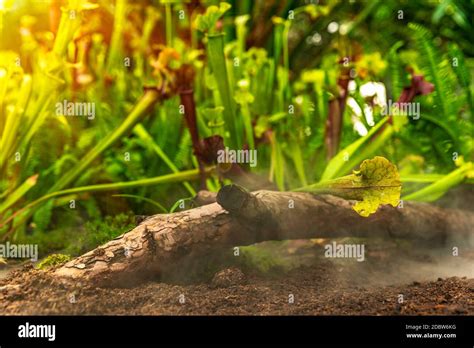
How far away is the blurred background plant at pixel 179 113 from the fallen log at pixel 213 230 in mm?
113

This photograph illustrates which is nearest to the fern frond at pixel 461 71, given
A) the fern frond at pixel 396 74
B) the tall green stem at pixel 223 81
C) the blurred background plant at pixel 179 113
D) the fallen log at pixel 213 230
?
the blurred background plant at pixel 179 113

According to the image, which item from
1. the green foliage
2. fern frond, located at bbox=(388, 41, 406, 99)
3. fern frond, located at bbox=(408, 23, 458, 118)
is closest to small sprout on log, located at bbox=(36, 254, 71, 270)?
the green foliage

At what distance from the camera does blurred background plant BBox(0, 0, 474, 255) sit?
5.74ft

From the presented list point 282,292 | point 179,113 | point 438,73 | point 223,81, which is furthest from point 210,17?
point 438,73

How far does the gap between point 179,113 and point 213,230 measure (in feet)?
2.07

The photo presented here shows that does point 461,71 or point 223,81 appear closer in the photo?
point 223,81

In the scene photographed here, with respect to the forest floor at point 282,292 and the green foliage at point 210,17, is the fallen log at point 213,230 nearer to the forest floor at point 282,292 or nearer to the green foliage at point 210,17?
the forest floor at point 282,292

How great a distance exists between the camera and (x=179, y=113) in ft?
6.62

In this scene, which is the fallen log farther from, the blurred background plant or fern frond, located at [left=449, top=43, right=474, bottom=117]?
fern frond, located at [left=449, top=43, right=474, bottom=117]

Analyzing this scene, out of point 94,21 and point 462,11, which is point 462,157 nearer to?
point 462,11

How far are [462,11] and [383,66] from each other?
0.48 metres

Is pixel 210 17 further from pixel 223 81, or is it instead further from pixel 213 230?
pixel 213 230

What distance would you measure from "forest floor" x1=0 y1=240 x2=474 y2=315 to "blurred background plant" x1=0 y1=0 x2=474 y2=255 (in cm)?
18
